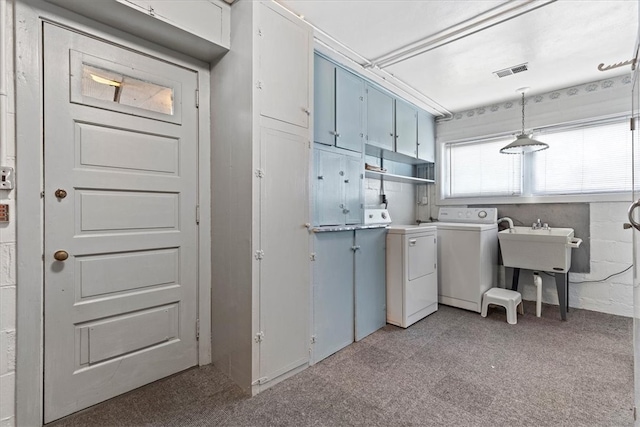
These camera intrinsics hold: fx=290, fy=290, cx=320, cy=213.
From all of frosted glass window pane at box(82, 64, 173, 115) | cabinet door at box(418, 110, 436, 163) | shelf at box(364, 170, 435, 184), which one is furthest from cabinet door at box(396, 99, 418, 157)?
frosted glass window pane at box(82, 64, 173, 115)

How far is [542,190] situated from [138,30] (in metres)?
4.25

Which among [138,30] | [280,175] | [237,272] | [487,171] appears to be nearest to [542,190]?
[487,171]

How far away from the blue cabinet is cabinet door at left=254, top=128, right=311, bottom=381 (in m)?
0.26

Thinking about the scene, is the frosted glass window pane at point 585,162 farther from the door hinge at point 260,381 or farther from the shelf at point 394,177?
the door hinge at point 260,381

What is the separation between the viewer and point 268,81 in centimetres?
185

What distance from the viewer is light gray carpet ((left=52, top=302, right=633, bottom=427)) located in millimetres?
1589

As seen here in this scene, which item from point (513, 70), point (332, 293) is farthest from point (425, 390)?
point (513, 70)

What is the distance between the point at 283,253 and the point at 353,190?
1013mm

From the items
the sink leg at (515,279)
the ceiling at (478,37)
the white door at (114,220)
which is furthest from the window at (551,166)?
the white door at (114,220)

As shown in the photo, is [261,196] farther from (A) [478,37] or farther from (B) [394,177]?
(B) [394,177]

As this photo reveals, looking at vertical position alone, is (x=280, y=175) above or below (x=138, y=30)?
below

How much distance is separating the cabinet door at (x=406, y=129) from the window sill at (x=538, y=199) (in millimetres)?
953

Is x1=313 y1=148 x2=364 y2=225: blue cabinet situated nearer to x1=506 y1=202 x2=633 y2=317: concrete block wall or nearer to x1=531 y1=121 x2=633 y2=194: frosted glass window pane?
x1=531 y1=121 x2=633 y2=194: frosted glass window pane

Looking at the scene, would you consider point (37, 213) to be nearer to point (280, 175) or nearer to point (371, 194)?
point (280, 175)
